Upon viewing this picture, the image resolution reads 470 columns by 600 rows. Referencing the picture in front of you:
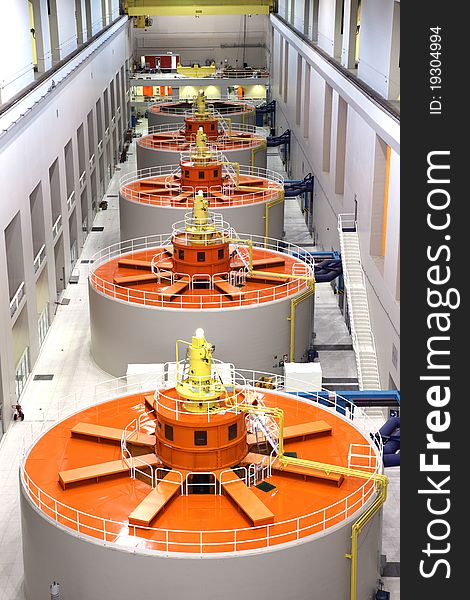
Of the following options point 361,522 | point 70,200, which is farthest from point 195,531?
point 70,200

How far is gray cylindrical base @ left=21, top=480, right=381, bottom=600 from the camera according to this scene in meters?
15.7

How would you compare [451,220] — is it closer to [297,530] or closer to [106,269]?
[297,530]

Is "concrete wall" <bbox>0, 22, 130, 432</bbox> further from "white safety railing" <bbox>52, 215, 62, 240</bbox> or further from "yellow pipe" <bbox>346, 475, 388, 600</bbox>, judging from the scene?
"yellow pipe" <bbox>346, 475, 388, 600</bbox>

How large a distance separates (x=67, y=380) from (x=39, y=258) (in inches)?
199

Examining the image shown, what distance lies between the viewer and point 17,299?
88.9 feet

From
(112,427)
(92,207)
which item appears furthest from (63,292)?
(112,427)

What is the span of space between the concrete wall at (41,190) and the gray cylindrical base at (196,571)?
8943 millimetres

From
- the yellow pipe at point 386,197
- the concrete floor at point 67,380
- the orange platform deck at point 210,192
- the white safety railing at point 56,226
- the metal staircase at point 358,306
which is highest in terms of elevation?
the yellow pipe at point 386,197

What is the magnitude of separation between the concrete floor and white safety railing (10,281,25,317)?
7.18ft

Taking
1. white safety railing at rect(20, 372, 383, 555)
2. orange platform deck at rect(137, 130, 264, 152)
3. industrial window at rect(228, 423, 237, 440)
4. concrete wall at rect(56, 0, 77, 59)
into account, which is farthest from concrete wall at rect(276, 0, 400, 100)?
white safety railing at rect(20, 372, 383, 555)

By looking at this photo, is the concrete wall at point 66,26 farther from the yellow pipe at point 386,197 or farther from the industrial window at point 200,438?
the industrial window at point 200,438

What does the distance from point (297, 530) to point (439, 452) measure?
505 cm

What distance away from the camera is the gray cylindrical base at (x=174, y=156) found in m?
41.7

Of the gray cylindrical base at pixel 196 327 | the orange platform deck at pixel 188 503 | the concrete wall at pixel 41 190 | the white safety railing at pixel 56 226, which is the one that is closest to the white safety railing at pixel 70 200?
the concrete wall at pixel 41 190
